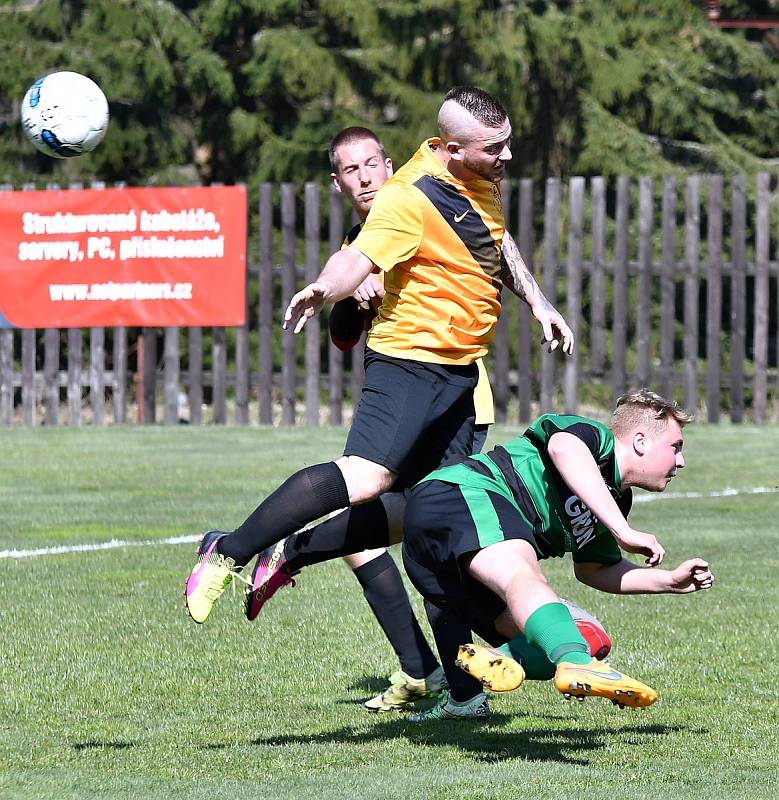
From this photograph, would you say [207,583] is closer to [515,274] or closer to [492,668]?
[492,668]

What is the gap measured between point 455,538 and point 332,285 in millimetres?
858

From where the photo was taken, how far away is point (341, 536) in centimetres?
529

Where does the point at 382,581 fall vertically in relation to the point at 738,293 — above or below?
below

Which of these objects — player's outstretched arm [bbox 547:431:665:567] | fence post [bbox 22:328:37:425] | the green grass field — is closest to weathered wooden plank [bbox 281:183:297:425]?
fence post [bbox 22:328:37:425]

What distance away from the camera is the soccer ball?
755 cm

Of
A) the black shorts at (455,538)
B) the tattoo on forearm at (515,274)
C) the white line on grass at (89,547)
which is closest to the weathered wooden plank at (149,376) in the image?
the white line on grass at (89,547)

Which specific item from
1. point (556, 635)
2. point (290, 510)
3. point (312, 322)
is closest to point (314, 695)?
point (290, 510)

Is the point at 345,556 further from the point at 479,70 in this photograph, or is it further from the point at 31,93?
the point at 479,70

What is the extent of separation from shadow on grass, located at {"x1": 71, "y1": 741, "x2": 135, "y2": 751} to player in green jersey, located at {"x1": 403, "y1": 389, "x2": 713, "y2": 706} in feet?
3.36

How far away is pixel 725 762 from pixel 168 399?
13490mm

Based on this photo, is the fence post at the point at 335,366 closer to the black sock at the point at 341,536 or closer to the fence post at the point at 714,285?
the fence post at the point at 714,285

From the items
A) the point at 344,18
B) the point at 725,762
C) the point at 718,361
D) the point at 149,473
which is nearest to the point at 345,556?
the point at 725,762

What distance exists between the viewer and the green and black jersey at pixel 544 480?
16.0 ft

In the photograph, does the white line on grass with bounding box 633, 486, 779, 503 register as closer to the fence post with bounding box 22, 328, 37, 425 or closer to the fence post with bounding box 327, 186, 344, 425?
the fence post with bounding box 327, 186, 344, 425
